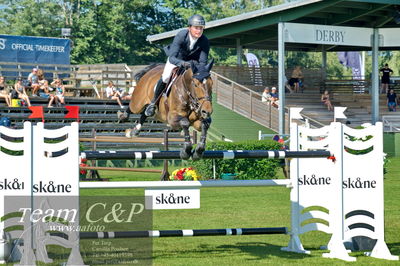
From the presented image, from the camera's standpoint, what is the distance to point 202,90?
880 cm

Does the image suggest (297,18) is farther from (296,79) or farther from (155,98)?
(155,98)

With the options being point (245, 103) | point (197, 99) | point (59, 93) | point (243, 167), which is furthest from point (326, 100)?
point (197, 99)

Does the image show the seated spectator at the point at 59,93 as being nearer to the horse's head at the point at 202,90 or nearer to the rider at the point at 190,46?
the rider at the point at 190,46

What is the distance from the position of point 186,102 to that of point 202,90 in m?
0.61

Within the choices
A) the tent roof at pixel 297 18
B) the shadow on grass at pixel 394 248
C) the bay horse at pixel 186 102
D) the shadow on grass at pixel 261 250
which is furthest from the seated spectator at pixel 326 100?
the shadow on grass at pixel 261 250

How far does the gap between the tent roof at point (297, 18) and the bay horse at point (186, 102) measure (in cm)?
1732

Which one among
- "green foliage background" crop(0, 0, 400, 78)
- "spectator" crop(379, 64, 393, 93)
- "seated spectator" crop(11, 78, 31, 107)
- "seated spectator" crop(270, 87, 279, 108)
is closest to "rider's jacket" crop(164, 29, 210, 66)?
"seated spectator" crop(11, 78, 31, 107)

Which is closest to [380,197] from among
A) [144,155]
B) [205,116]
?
[205,116]

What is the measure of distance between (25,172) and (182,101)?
2371mm

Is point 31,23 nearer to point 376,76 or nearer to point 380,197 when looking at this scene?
point 376,76

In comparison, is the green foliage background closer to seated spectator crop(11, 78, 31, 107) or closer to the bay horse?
seated spectator crop(11, 78, 31, 107)

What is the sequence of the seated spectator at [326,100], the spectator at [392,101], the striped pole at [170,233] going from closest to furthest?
the striped pole at [170,233] < the seated spectator at [326,100] < the spectator at [392,101]

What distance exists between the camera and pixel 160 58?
58781 millimetres

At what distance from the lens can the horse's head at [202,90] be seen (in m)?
8.69
